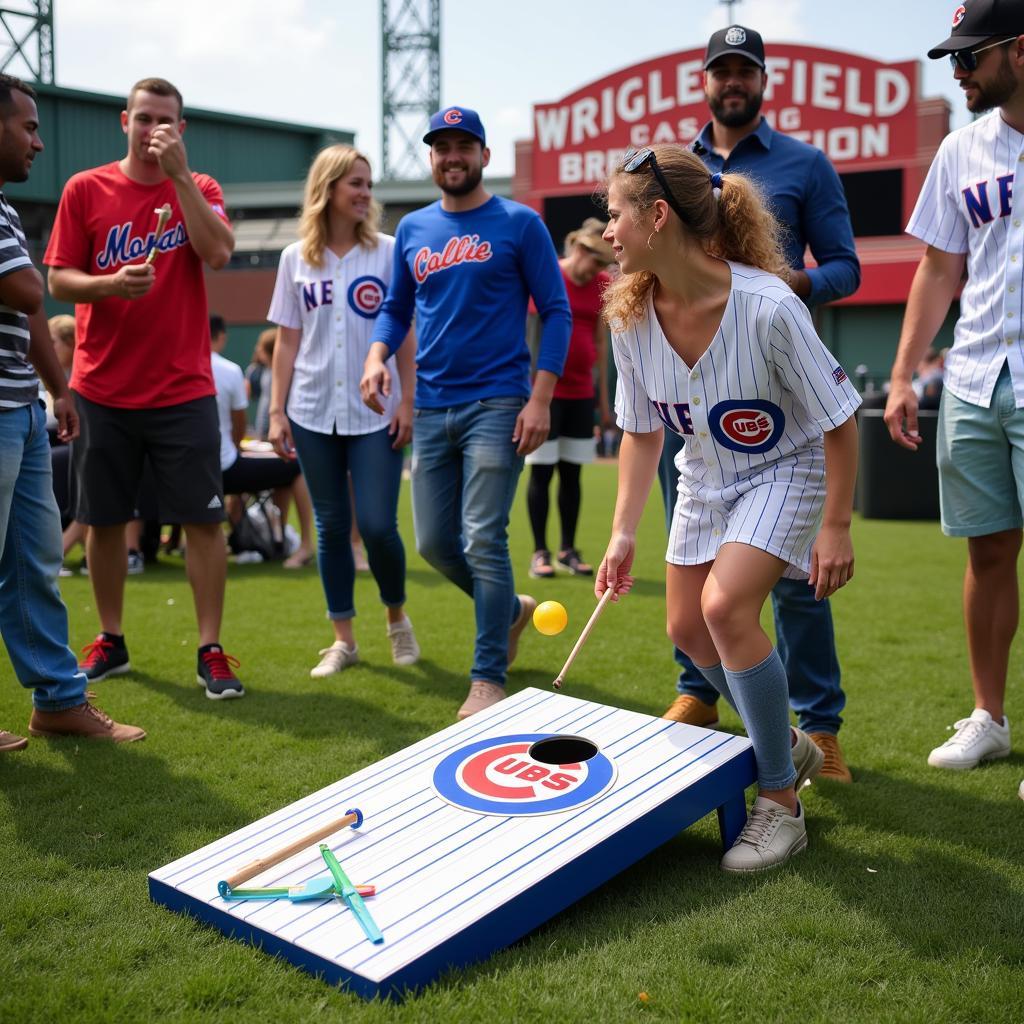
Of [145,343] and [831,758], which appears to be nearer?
[831,758]

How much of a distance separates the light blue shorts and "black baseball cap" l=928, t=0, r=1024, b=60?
0.99 meters

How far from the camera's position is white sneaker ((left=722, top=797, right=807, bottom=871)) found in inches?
110

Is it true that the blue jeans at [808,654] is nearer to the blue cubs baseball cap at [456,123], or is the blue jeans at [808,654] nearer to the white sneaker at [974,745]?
the white sneaker at [974,745]

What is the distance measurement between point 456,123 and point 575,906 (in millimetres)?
2905

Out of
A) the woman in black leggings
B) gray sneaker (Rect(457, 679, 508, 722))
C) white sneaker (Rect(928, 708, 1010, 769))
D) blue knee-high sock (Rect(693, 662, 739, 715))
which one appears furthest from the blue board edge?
the woman in black leggings

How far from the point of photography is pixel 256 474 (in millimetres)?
7801

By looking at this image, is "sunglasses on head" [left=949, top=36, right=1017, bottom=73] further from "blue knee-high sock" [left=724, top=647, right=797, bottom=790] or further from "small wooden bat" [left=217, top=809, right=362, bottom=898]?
"small wooden bat" [left=217, top=809, right=362, bottom=898]

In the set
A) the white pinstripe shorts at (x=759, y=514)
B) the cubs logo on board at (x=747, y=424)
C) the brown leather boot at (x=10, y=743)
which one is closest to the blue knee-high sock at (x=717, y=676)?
the white pinstripe shorts at (x=759, y=514)

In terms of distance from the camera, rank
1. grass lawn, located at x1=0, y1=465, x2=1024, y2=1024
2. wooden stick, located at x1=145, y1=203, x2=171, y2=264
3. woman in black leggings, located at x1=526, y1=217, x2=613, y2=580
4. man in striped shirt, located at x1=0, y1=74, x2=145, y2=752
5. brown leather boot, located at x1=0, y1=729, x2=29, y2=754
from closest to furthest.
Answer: grass lawn, located at x1=0, y1=465, x2=1024, y2=1024 < man in striped shirt, located at x1=0, y1=74, x2=145, y2=752 < brown leather boot, located at x1=0, y1=729, x2=29, y2=754 < wooden stick, located at x1=145, y1=203, x2=171, y2=264 < woman in black leggings, located at x1=526, y1=217, x2=613, y2=580

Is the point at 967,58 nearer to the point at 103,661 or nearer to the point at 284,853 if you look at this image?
the point at 284,853

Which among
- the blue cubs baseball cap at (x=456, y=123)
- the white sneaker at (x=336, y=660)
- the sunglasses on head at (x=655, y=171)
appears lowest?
the white sneaker at (x=336, y=660)

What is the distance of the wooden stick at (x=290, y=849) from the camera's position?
246 centimetres

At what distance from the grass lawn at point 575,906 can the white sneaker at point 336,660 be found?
0.27ft

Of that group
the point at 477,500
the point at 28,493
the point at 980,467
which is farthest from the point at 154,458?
the point at 980,467
